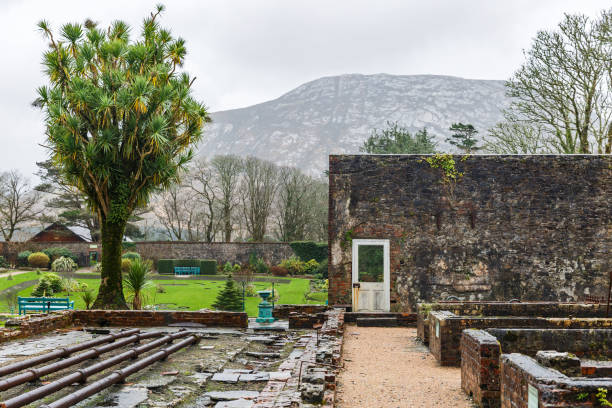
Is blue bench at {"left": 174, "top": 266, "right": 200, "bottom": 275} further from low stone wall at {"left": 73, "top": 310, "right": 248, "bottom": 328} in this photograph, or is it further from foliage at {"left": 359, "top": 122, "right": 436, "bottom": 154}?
low stone wall at {"left": 73, "top": 310, "right": 248, "bottom": 328}

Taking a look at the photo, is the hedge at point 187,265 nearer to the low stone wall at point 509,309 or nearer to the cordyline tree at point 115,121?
the cordyline tree at point 115,121

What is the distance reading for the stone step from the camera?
519 inches

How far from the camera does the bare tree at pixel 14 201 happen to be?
44.8m

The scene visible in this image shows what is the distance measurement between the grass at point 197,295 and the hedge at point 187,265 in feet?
16.0

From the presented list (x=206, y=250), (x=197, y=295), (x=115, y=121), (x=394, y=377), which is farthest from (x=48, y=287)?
(x=394, y=377)

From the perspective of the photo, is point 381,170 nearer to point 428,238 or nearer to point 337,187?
point 337,187

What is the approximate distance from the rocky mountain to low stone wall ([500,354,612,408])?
354ft

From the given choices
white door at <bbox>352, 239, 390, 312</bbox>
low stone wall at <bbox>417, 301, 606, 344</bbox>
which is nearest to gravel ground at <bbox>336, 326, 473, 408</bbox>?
low stone wall at <bbox>417, 301, 606, 344</bbox>

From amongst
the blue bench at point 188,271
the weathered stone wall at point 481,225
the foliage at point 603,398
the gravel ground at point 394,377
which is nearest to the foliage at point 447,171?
the weathered stone wall at point 481,225

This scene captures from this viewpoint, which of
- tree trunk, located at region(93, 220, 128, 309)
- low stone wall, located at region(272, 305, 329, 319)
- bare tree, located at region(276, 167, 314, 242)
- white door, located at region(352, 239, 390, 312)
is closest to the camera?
low stone wall, located at region(272, 305, 329, 319)

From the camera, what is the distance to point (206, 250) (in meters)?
37.5

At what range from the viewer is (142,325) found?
Answer: 13.0 meters

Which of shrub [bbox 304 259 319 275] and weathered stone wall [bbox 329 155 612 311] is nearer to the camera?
weathered stone wall [bbox 329 155 612 311]

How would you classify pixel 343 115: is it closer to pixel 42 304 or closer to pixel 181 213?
pixel 181 213
